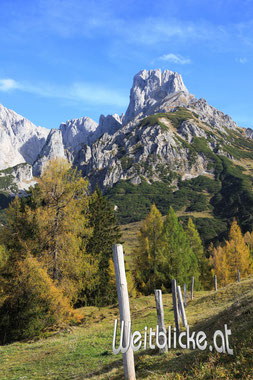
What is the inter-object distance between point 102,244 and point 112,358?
875 inches

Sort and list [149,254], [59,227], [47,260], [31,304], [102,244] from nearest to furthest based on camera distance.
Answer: [31,304], [47,260], [59,227], [102,244], [149,254]

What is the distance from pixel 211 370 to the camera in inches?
316

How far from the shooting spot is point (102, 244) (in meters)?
35.5

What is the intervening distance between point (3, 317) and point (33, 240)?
6.91m

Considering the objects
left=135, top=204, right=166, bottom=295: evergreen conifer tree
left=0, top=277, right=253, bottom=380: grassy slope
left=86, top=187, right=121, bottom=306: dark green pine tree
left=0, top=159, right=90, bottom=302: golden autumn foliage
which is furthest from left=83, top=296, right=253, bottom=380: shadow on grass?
left=135, top=204, right=166, bottom=295: evergreen conifer tree

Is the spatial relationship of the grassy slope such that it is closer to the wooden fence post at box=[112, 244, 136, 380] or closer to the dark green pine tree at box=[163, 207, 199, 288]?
the wooden fence post at box=[112, 244, 136, 380]

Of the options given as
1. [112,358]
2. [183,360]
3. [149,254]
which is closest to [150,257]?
[149,254]

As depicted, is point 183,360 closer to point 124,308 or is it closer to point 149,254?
point 124,308

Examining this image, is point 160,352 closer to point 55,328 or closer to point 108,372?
point 108,372

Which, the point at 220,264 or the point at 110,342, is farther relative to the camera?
the point at 220,264

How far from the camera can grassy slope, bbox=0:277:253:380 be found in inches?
320

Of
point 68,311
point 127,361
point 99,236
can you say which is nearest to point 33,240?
point 68,311

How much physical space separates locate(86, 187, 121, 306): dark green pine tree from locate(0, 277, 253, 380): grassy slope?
8.74 m

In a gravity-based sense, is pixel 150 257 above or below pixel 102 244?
below
